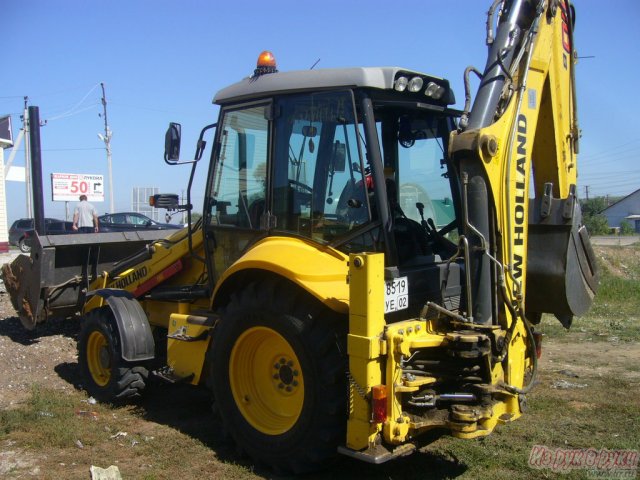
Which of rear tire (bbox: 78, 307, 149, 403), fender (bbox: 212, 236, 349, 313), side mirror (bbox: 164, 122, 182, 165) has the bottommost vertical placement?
rear tire (bbox: 78, 307, 149, 403)

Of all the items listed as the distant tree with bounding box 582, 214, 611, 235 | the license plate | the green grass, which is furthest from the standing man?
the distant tree with bounding box 582, 214, 611, 235

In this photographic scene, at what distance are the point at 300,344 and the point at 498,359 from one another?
47.6 inches

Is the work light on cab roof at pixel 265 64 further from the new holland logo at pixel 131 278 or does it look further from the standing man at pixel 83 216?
the standing man at pixel 83 216

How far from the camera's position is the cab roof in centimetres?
431

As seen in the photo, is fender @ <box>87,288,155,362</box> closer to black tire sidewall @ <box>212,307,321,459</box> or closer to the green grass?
black tire sidewall @ <box>212,307,321,459</box>

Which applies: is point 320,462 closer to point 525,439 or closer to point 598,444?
point 525,439

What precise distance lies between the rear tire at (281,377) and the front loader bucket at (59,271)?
11.3 feet

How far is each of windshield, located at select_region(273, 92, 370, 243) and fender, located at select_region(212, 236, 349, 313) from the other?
5.5 inches

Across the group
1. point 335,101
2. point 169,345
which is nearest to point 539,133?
point 335,101

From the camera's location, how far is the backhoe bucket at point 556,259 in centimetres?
417

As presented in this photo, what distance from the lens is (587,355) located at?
771 centimetres

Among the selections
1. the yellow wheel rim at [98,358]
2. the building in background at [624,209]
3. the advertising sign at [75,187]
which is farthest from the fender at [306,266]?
the building in background at [624,209]

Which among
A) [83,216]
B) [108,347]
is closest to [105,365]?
[108,347]

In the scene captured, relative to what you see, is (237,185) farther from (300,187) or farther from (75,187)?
(75,187)
